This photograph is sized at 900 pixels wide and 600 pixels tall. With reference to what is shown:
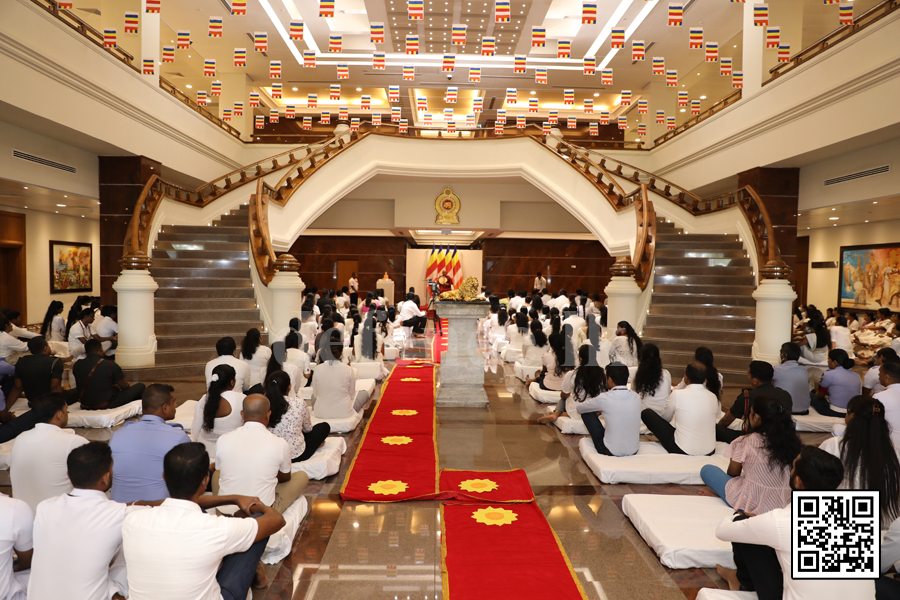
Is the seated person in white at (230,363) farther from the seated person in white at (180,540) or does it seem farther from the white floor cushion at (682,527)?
the white floor cushion at (682,527)

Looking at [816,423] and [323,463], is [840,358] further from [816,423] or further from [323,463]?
[323,463]

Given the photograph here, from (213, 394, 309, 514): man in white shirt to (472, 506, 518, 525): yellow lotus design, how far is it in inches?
50.5

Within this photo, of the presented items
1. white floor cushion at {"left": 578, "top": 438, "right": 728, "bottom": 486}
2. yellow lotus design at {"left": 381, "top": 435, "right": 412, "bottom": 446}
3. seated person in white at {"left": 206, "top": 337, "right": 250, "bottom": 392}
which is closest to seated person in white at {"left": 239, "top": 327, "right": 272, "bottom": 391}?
seated person in white at {"left": 206, "top": 337, "right": 250, "bottom": 392}

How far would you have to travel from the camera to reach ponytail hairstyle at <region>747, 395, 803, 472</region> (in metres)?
3.04

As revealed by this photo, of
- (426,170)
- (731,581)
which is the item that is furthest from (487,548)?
Result: (426,170)

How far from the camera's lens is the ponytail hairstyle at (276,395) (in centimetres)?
395

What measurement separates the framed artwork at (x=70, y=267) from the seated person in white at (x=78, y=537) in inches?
608

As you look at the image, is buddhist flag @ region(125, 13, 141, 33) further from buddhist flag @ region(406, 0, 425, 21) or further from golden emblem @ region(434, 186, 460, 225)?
golden emblem @ region(434, 186, 460, 225)

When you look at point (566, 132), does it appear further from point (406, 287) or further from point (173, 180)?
point (173, 180)

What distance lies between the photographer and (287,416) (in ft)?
13.4

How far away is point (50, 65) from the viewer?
7988 mm

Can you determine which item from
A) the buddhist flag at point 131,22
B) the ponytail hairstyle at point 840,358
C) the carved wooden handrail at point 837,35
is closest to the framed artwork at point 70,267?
the buddhist flag at point 131,22

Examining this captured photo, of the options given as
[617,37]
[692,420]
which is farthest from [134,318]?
[617,37]

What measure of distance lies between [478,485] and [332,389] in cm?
198
